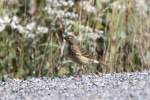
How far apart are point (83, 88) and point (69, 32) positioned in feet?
8.63

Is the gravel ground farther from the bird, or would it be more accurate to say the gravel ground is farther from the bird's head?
the bird's head

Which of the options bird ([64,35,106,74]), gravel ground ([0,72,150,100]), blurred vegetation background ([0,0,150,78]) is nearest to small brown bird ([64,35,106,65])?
bird ([64,35,106,74])

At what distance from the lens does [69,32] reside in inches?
422

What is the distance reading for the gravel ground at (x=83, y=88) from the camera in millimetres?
7492

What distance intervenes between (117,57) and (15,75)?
57.7 inches

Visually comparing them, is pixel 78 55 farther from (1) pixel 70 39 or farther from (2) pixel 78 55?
(1) pixel 70 39

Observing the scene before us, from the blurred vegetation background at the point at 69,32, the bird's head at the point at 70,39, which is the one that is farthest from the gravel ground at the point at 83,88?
the blurred vegetation background at the point at 69,32

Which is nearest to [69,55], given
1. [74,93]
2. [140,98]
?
[74,93]

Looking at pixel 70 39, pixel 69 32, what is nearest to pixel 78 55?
pixel 70 39

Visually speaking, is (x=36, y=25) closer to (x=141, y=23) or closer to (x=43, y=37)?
(x=43, y=37)

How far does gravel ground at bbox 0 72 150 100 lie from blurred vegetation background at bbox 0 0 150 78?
137 cm

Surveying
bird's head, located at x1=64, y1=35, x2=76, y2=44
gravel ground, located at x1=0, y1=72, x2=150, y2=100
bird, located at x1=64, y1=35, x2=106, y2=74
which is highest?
bird's head, located at x1=64, y1=35, x2=76, y2=44

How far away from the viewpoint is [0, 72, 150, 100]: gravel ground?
749 cm

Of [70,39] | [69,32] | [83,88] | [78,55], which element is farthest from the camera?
[69,32]
